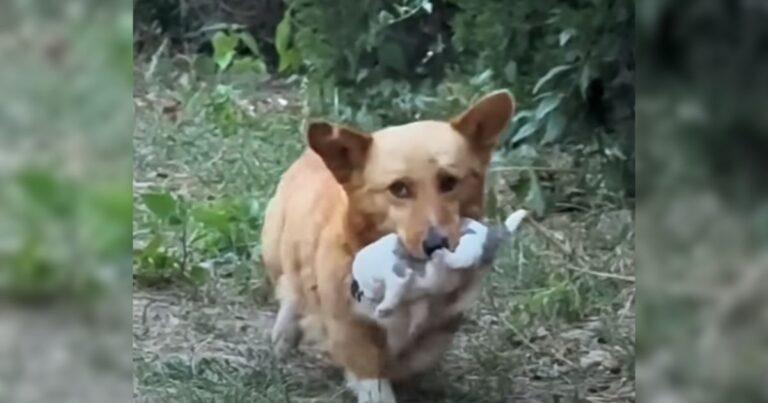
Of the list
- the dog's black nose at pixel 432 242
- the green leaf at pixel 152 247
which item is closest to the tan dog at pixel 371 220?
the dog's black nose at pixel 432 242

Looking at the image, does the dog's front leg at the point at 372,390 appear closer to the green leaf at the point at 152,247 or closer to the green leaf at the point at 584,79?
the green leaf at the point at 152,247

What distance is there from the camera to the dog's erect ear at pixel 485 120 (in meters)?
0.83

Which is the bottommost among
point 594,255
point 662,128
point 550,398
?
point 550,398

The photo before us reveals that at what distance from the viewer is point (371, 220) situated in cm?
81

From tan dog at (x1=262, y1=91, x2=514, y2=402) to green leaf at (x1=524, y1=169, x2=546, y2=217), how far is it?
2.1 inches

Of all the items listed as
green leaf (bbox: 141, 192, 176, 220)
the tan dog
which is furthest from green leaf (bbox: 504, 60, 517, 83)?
green leaf (bbox: 141, 192, 176, 220)

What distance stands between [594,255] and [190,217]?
40 centimetres

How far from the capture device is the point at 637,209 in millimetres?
857

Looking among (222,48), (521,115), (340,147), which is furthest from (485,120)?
(222,48)

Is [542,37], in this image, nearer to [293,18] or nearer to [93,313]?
[293,18]

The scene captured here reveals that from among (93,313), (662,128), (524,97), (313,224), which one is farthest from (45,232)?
(662,128)

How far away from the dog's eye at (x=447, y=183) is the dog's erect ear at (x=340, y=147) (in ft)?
0.25

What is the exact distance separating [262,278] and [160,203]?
12cm

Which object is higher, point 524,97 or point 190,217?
point 524,97
